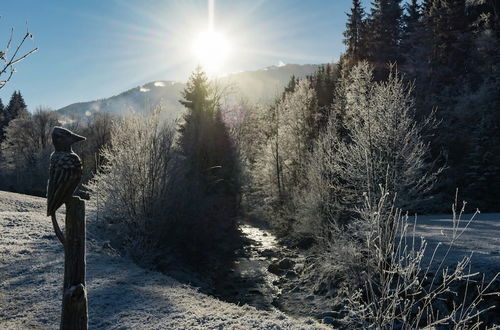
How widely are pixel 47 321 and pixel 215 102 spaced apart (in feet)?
91.9

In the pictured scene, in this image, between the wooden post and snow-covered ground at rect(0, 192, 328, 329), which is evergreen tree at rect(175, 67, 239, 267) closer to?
snow-covered ground at rect(0, 192, 328, 329)

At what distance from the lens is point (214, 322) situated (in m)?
10.7

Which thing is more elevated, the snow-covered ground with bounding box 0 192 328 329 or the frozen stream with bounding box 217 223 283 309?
the snow-covered ground with bounding box 0 192 328 329

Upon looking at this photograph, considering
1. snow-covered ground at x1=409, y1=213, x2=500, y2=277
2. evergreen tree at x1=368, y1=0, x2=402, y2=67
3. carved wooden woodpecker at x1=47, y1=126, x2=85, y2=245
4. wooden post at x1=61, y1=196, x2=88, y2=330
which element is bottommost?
snow-covered ground at x1=409, y1=213, x2=500, y2=277

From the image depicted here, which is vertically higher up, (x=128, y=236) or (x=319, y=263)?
(x=128, y=236)

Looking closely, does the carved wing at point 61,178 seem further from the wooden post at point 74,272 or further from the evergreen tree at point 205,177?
the evergreen tree at point 205,177

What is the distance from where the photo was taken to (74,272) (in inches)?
178

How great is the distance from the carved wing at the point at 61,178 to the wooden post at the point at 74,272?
0.12 metres

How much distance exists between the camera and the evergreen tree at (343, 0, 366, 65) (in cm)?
4484

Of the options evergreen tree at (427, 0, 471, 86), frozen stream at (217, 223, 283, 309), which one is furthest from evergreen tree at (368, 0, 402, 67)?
frozen stream at (217, 223, 283, 309)

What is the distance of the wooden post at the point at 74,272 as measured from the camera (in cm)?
441

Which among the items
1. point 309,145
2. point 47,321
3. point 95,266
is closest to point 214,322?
point 47,321

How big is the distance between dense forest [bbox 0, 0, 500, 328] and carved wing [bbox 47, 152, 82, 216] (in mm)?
3482

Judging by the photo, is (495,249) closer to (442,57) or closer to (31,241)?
(31,241)
